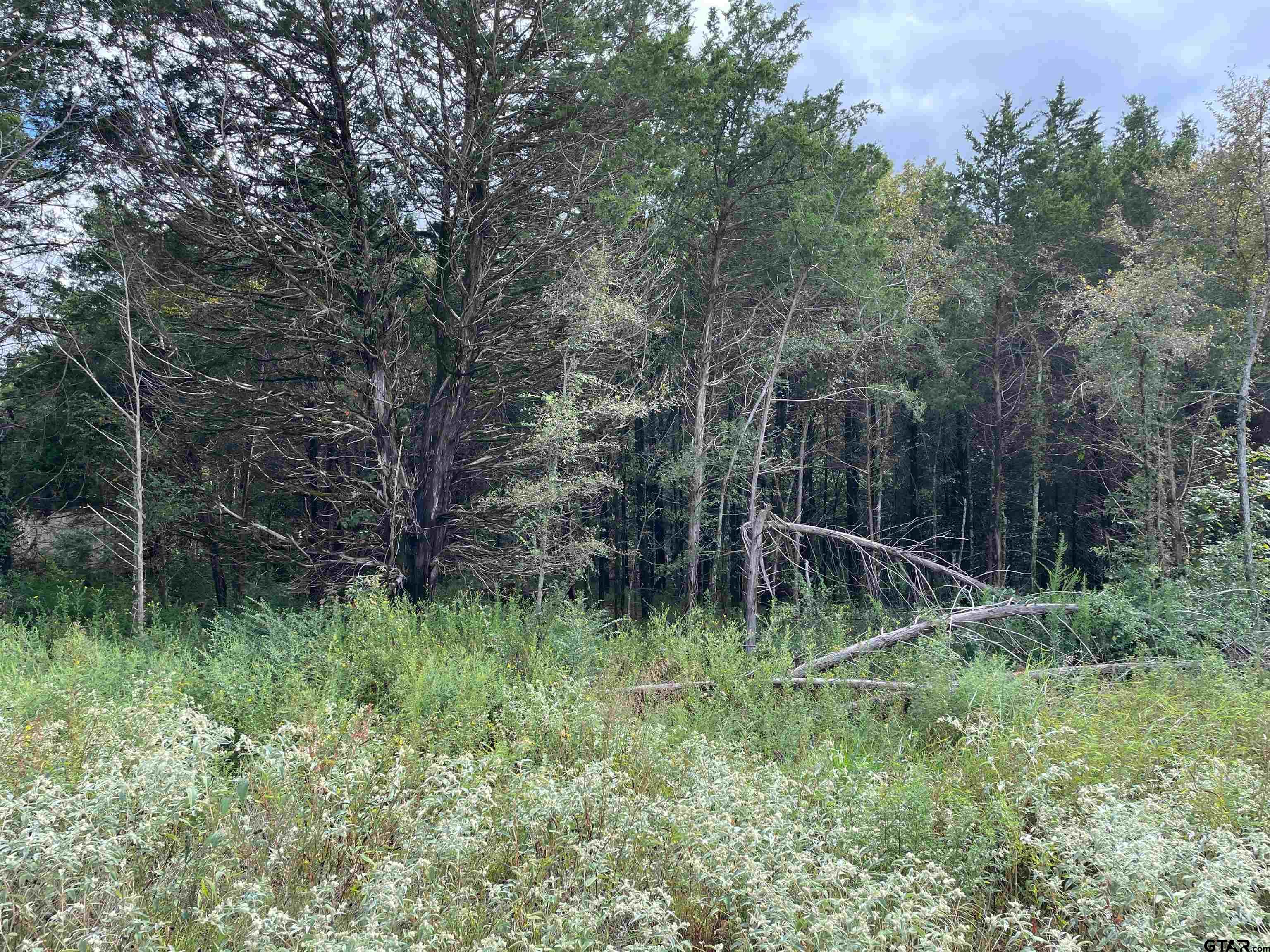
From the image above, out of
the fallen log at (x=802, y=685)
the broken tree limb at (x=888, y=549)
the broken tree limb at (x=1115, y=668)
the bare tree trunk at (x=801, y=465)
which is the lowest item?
the fallen log at (x=802, y=685)

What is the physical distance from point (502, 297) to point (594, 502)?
8.53 m

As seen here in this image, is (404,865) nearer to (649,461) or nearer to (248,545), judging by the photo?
(248,545)

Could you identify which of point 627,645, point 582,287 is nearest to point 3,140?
point 582,287

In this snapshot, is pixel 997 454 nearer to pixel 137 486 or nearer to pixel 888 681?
pixel 888 681

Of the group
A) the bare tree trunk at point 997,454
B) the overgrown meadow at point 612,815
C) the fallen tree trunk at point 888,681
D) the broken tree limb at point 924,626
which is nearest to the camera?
the overgrown meadow at point 612,815

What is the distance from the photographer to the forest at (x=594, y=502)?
9.66 ft

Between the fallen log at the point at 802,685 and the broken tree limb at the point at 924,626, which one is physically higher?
the broken tree limb at the point at 924,626

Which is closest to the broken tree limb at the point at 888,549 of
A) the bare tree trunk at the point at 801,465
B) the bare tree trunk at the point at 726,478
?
the bare tree trunk at the point at 726,478

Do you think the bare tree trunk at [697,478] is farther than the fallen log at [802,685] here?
Yes

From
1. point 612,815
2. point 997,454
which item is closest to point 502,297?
point 612,815

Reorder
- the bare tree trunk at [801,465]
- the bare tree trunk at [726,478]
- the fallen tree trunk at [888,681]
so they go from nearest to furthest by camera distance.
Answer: the fallen tree trunk at [888,681] < the bare tree trunk at [726,478] < the bare tree trunk at [801,465]

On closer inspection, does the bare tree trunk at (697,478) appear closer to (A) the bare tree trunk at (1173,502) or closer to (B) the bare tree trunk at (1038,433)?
(A) the bare tree trunk at (1173,502)

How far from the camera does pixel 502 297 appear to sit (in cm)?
1161

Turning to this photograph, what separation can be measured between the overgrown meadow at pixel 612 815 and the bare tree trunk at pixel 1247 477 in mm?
2542
